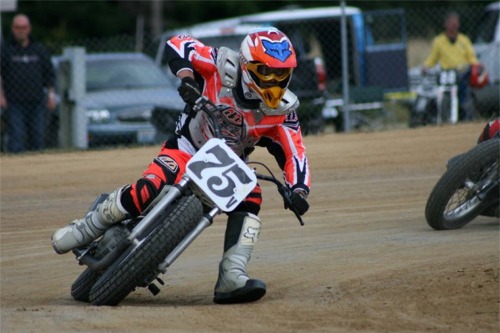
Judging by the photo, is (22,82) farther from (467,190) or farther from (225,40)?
(467,190)

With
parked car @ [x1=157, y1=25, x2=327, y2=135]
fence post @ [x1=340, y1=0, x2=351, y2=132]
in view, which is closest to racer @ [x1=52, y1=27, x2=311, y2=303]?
fence post @ [x1=340, y1=0, x2=351, y2=132]

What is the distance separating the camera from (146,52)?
21.4 metres

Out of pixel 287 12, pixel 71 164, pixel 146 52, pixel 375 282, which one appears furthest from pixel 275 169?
pixel 287 12

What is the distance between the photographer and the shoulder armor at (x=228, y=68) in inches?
281

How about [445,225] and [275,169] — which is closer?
[445,225]

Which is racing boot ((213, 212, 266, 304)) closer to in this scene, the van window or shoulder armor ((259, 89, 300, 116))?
shoulder armor ((259, 89, 300, 116))

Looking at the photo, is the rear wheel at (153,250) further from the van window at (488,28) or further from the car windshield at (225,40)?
the van window at (488,28)

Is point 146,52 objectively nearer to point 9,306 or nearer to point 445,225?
point 445,225

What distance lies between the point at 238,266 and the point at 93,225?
95 cm

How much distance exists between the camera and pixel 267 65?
6.86m

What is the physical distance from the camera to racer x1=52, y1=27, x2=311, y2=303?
688 centimetres

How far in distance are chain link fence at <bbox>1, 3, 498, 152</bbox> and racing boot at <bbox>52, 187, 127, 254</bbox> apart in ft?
28.3

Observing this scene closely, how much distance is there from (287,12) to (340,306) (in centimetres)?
1703

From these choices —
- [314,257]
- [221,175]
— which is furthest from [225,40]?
[221,175]
